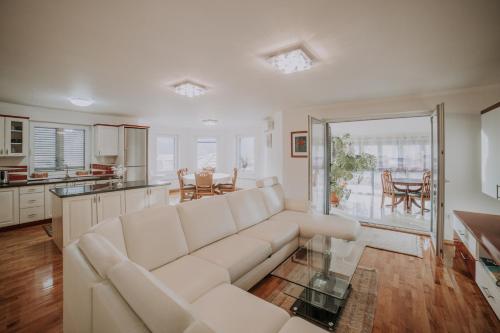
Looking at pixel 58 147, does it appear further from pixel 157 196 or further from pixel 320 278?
pixel 320 278

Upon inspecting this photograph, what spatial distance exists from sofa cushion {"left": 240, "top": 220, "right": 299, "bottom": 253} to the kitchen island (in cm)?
180

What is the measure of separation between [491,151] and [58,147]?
24.9ft

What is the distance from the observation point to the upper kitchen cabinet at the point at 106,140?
17.2 ft

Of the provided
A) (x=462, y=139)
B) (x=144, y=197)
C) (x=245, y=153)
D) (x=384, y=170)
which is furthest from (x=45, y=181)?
(x=384, y=170)

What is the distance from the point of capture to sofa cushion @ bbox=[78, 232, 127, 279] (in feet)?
3.36

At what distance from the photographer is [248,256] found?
2.01 metres

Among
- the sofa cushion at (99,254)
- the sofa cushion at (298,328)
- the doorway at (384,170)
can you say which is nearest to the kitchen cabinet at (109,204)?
the sofa cushion at (99,254)

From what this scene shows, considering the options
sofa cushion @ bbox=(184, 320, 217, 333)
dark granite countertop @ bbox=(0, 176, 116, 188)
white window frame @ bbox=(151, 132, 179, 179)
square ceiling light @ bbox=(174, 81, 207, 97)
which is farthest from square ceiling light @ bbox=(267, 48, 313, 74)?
white window frame @ bbox=(151, 132, 179, 179)

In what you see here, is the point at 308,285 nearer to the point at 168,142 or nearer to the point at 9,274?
the point at 9,274

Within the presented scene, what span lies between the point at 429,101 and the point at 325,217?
8.57 ft

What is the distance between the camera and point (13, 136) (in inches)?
166

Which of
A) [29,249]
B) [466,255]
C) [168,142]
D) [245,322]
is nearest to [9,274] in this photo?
[29,249]

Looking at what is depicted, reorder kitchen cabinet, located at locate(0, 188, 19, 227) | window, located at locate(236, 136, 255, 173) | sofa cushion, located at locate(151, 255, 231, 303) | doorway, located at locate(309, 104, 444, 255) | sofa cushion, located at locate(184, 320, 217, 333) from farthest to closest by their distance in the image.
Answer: window, located at locate(236, 136, 255, 173) < kitchen cabinet, located at locate(0, 188, 19, 227) < doorway, located at locate(309, 104, 444, 255) < sofa cushion, located at locate(151, 255, 231, 303) < sofa cushion, located at locate(184, 320, 217, 333)

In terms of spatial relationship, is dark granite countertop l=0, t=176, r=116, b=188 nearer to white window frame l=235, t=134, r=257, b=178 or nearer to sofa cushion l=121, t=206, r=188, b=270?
sofa cushion l=121, t=206, r=188, b=270
